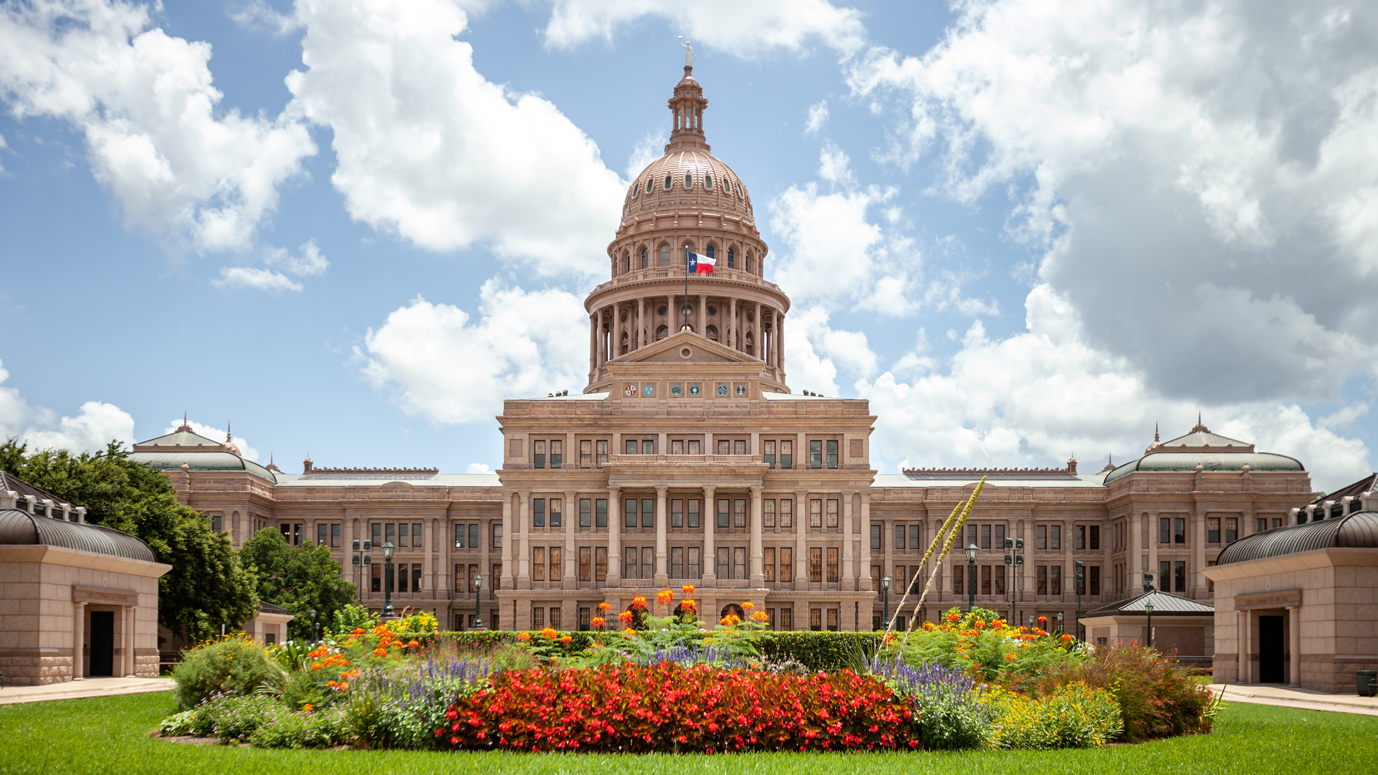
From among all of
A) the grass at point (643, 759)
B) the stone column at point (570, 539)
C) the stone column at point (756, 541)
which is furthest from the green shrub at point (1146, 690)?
the stone column at point (570, 539)

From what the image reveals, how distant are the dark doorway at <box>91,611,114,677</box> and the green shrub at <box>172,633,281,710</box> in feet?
60.4

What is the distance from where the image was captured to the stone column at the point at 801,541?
87.3 metres

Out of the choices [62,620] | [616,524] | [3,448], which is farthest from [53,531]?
[616,524]

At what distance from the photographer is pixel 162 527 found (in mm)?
51312

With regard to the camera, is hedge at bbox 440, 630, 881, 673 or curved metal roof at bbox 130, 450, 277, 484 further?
curved metal roof at bbox 130, 450, 277, 484

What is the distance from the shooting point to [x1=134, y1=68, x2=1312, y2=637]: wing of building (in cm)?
8731

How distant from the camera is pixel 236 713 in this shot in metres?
21.2

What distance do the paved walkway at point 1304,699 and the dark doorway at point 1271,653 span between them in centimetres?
250

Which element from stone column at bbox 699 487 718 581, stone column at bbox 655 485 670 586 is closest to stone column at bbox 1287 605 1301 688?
stone column at bbox 699 487 718 581

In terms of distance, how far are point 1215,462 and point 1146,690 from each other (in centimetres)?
8440

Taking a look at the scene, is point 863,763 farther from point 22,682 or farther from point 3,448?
point 3,448

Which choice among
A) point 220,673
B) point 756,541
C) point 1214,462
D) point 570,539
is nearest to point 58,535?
point 220,673

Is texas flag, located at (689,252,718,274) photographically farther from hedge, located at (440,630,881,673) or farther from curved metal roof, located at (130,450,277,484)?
hedge, located at (440,630,881,673)

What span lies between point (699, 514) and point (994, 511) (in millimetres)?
29185
